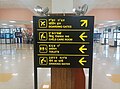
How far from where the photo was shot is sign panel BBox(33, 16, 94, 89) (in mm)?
3328

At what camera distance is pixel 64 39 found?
3.34 m

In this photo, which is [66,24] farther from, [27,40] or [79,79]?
[27,40]

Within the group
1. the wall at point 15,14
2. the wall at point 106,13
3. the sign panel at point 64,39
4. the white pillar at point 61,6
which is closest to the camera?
the sign panel at point 64,39

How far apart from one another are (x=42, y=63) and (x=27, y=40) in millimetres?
26792

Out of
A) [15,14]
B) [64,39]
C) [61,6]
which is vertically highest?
[15,14]

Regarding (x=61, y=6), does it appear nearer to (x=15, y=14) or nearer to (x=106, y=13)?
(x=106, y=13)

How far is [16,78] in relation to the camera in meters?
6.47

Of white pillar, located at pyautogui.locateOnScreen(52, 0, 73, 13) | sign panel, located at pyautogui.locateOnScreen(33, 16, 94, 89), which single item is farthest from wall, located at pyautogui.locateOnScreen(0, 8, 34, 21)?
sign panel, located at pyautogui.locateOnScreen(33, 16, 94, 89)

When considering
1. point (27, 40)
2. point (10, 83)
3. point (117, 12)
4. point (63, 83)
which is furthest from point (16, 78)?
point (27, 40)

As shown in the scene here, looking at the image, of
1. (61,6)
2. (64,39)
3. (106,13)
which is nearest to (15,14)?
(106,13)

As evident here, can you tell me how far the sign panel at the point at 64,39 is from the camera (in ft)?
10.9

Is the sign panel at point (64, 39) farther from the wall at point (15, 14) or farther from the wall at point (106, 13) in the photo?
the wall at point (15, 14)

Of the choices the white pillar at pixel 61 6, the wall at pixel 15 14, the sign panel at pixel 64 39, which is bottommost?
the sign panel at pixel 64 39

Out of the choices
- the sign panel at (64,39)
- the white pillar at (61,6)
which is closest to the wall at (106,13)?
the white pillar at (61,6)
